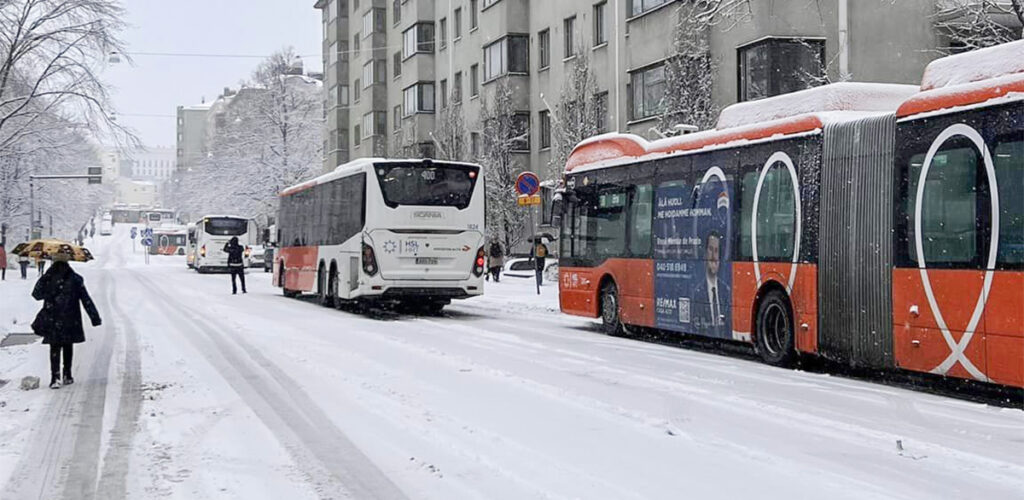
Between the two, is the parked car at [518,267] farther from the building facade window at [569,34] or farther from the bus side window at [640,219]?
A: the bus side window at [640,219]

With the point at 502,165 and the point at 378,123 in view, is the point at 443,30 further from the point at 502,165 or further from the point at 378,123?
the point at 502,165

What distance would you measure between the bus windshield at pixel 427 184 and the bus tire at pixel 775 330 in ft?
29.7

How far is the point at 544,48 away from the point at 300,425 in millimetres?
36010

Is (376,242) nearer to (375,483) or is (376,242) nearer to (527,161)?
(375,483)

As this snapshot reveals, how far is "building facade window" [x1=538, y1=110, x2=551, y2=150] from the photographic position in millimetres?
43156

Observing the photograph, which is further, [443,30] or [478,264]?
[443,30]

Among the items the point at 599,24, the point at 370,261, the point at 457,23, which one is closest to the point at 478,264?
the point at 370,261

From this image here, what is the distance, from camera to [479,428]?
330 inches

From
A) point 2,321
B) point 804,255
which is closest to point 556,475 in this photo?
point 804,255

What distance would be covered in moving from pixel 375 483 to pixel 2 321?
52.7 feet

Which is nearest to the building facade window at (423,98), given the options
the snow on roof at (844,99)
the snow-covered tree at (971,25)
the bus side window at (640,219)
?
the snow-covered tree at (971,25)

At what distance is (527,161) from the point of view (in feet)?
146

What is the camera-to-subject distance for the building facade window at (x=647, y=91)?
105ft

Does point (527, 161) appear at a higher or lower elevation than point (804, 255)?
higher
